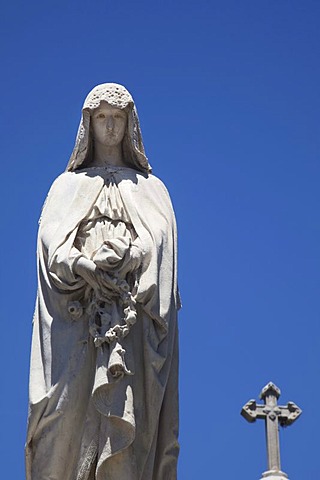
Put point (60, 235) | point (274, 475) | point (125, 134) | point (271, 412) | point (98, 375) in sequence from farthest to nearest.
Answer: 1. point (271, 412)
2. point (274, 475)
3. point (125, 134)
4. point (60, 235)
5. point (98, 375)

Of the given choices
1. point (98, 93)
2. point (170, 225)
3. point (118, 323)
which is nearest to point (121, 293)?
point (118, 323)

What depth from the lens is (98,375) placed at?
448 inches

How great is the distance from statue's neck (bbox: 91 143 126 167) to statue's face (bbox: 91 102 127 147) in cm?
9

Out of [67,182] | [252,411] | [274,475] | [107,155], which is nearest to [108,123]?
[107,155]

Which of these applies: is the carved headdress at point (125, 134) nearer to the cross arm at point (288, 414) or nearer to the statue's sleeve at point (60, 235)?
the statue's sleeve at point (60, 235)

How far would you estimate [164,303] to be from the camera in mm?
11797

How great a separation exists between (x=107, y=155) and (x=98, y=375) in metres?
2.27

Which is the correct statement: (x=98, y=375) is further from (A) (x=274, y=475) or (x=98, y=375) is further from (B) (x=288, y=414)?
(B) (x=288, y=414)

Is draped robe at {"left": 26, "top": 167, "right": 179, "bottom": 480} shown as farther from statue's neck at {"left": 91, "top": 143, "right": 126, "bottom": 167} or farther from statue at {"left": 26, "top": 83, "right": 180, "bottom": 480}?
statue's neck at {"left": 91, "top": 143, "right": 126, "bottom": 167}

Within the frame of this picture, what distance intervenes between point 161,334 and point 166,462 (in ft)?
3.46

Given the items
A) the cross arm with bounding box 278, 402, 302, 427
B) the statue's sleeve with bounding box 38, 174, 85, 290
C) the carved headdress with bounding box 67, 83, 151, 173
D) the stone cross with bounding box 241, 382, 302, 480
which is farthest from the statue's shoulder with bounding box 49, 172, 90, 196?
the cross arm with bounding box 278, 402, 302, 427

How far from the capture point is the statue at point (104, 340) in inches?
448

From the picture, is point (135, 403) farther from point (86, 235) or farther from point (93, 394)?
point (86, 235)

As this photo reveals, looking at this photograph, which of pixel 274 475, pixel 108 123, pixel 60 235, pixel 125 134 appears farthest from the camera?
pixel 274 475
